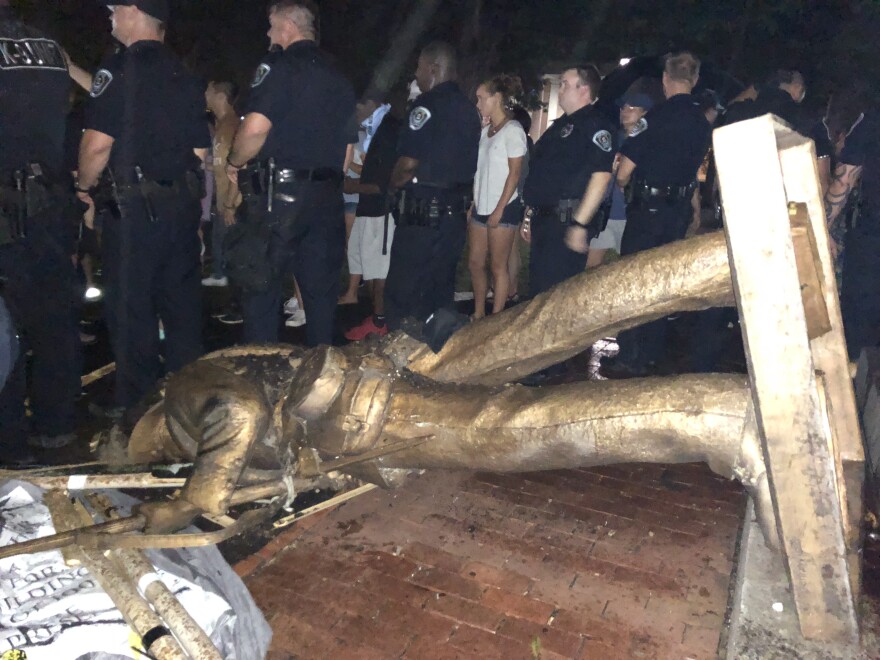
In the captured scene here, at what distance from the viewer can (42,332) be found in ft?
10.7

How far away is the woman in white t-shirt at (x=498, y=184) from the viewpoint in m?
4.96

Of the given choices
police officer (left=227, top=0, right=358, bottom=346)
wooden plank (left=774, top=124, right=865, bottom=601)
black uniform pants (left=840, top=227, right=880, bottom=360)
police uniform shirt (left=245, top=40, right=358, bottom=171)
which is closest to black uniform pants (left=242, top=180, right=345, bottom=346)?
police officer (left=227, top=0, right=358, bottom=346)

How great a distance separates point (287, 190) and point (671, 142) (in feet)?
7.78

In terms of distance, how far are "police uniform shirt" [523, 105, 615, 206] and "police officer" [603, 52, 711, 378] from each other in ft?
1.08

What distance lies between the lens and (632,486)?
3.14 m

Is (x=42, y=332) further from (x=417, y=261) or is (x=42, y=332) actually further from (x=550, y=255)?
(x=550, y=255)

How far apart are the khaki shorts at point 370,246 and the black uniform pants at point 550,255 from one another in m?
1.73

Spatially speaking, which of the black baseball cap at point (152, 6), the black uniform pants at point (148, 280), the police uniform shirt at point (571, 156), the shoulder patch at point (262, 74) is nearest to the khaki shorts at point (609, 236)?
the police uniform shirt at point (571, 156)

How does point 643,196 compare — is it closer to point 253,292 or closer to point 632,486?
point 632,486

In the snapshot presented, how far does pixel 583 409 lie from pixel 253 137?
2434 mm

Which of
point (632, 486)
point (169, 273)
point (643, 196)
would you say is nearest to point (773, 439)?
point (632, 486)

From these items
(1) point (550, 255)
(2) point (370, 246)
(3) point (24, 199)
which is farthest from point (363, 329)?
(3) point (24, 199)

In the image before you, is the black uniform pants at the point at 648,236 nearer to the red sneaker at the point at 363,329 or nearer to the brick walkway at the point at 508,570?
the brick walkway at the point at 508,570

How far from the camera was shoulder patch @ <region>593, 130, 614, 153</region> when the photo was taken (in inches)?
160
